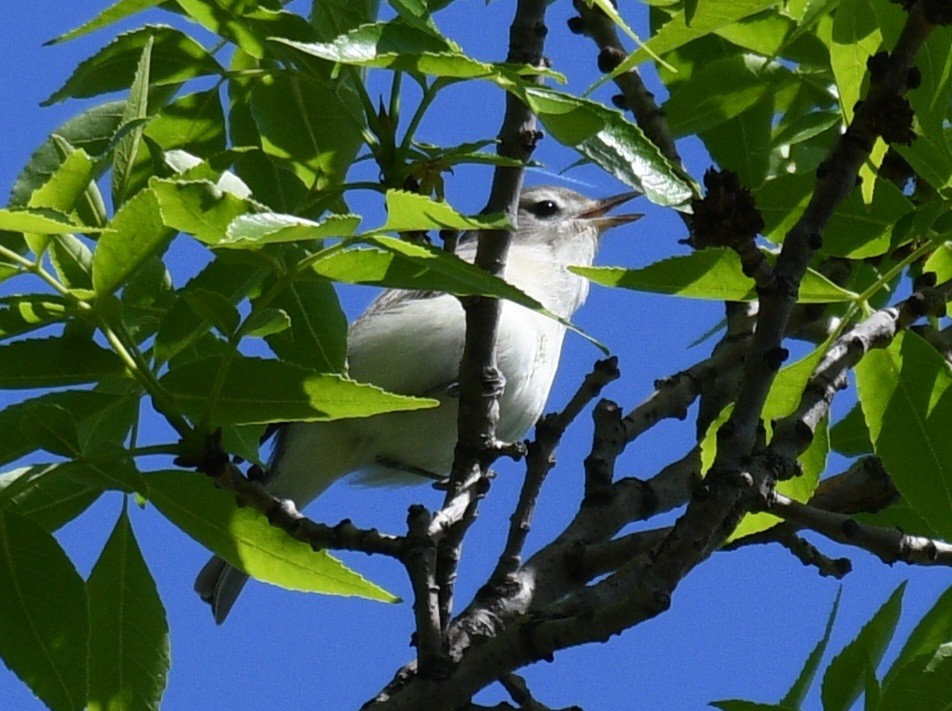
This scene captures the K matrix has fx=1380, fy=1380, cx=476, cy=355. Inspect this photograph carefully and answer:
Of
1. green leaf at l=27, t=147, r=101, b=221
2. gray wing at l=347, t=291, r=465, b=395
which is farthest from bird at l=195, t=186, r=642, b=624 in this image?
green leaf at l=27, t=147, r=101, b=221

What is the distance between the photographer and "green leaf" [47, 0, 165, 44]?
2.39 meters

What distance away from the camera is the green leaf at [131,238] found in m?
2.04

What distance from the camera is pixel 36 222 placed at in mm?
1885

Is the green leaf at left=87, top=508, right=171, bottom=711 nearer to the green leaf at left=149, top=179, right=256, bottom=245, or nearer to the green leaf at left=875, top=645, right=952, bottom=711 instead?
the green leaf at left=149, top=179, right=256, bottom=245

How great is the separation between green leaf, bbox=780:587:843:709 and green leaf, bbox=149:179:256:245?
4.63 ft

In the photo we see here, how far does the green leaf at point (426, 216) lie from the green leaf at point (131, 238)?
0.38 metres

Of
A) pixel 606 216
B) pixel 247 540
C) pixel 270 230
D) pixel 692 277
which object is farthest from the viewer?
pixel 606 216

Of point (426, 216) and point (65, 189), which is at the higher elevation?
point (65, 189)

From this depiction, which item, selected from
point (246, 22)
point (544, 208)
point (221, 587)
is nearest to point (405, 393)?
point (221, 587)

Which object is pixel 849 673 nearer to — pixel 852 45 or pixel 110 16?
pixel 852 45

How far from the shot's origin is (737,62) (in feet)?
9.70

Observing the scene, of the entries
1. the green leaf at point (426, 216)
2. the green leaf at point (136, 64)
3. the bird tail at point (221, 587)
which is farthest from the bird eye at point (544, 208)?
the green leaf at point (426, 216)

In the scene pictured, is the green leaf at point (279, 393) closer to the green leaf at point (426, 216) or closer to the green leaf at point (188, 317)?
the green leaf at point (188, 317)

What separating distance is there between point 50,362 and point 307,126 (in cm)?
81
